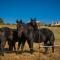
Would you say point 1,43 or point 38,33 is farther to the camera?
point 38,33

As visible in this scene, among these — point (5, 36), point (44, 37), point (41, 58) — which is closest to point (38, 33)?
point (44, 37)

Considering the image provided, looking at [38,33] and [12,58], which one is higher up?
[38,33]

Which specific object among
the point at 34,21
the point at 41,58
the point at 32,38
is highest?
the point at 34,21

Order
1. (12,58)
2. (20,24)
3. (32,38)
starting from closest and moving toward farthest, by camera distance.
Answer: (12,58), (20,24), (32,38)

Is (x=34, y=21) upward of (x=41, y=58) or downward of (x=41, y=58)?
upward

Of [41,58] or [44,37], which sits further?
[44,37]

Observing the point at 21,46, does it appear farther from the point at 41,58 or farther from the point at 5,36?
the point at 41,58

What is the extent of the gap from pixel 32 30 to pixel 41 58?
3.14 metres

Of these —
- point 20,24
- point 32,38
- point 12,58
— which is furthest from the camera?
point 32,38

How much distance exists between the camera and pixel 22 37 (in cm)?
1293

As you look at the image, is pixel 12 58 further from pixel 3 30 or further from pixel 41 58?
pixel 3 30

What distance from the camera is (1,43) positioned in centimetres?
1268

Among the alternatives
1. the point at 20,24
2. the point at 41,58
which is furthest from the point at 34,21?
the point at 41,58

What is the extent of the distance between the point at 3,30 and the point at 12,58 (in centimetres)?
255
